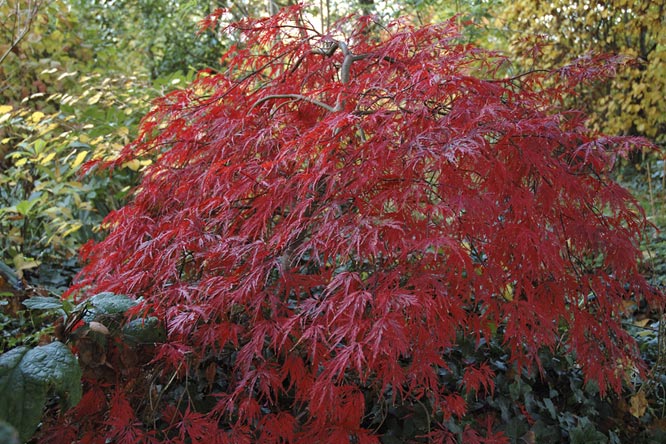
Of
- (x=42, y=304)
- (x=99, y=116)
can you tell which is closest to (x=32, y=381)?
(x=42, y=304)

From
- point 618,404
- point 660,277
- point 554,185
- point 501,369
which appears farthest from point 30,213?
point 660,277

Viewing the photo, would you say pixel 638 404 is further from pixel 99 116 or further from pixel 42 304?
pixel 99 116

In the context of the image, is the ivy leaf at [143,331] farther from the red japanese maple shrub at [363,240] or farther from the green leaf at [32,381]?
the green leaf at [32,381]

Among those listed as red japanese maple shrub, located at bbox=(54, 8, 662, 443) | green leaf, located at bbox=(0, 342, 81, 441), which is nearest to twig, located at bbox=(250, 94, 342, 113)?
red japanese maple shrub, located at bbox=(54, 8, 662, 443)

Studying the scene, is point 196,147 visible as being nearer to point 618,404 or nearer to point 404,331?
point 404,331

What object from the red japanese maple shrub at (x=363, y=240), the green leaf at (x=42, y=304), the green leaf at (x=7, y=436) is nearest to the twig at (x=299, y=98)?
the red japanese maple shrub at (x=363, y=240)

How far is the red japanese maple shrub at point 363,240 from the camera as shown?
1.46 metres

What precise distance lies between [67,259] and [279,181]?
93.5 inches

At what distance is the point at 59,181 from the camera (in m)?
3.46

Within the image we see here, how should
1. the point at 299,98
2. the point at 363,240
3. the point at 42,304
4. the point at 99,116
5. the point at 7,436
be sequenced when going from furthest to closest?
the point at 99,116 < the point at 299,98 < the point at 42,304 < the point at 363,240 < the point at 7,436

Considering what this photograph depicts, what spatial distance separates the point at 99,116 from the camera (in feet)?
13.3

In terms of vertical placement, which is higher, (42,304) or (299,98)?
(299,98)

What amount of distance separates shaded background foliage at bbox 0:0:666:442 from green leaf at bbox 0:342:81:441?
67cm

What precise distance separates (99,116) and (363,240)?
3235mm
